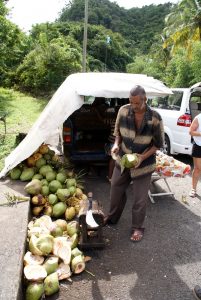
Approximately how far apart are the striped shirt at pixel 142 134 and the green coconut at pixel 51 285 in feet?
5.34

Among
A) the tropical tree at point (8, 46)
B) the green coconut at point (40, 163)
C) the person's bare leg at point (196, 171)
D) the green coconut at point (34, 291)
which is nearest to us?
the green coconut at point (34, 291)

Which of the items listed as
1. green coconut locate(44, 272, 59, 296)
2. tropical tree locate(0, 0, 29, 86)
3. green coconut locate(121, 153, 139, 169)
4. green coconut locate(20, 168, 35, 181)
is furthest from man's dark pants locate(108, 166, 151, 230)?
tropical tree locate(0, 0, 29, 86)

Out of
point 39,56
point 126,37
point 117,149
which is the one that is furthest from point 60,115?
point 126,37

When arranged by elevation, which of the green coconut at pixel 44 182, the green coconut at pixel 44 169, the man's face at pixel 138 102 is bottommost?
the green coconut at pixel 44 182

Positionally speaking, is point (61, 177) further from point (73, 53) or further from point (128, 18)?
point (128, 18)

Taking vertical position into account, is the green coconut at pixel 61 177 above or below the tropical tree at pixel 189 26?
below

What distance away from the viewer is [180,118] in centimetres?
801

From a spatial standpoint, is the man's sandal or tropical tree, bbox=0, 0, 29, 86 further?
tropical tree, bbox=0, 0, 29, 86

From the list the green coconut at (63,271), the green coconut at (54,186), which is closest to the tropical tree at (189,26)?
the green coconut at (54,186)

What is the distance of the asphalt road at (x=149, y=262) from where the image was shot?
12.3 ft

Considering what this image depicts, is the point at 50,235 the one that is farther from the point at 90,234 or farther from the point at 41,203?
the point at 41,203

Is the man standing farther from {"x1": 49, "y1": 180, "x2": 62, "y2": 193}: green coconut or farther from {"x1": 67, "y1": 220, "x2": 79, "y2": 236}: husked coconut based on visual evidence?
{"x1": 49, "y1": 180, "x2": 62, "y2": 193}: green coconut

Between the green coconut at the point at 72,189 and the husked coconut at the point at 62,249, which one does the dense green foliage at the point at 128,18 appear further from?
the husked coconut at the point at 62,249

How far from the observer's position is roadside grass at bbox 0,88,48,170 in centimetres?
879
